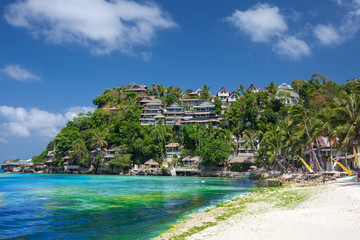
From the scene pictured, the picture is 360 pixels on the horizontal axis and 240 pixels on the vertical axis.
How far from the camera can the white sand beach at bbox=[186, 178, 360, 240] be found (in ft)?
29.4

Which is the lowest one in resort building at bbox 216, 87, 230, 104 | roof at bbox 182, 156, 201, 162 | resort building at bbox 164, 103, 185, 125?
roof at bbox 182, 156, 201, 162

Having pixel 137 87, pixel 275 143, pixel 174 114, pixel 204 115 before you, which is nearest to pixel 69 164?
pixel 174 114

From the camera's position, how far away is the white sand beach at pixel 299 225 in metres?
8.95

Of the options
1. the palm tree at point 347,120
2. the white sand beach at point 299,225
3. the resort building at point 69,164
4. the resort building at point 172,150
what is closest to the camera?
the white sand beach at point 299,225

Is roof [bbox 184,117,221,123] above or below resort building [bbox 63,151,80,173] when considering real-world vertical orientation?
above

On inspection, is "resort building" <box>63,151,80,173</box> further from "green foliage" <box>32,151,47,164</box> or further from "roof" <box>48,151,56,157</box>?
"green foliage" <box>32,151,47,164</box>

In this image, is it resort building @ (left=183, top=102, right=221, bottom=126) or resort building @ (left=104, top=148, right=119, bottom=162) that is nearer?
resort building @ (left=104, top=148, right=119, bottom=162)

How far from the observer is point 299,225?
33.7 ft

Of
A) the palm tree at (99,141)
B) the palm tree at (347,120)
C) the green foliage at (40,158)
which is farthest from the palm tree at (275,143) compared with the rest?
the green foliage at (40,158)

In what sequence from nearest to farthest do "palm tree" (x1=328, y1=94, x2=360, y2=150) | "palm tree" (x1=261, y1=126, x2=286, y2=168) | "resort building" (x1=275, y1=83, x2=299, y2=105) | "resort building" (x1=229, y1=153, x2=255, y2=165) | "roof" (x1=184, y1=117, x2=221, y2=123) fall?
1. "palm tree" (x1=328, y1=94, x2=360, y2=150)
2. "palm tree" (x1=261, y1=126, x2=286, y2=168)
3. "resort building" (x1=229, y1=153, x2=255, y2=165)
4. "resort building" (x1=275, y1=83, x2=299, y2=105)
5. "roof" (x1=184, y1=117, x2=221, y2=123)

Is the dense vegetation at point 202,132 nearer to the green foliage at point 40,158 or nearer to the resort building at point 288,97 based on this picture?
the green foliage at point 40,158

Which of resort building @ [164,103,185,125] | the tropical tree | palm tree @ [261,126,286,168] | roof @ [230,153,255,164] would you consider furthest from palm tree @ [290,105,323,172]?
the tropical tree

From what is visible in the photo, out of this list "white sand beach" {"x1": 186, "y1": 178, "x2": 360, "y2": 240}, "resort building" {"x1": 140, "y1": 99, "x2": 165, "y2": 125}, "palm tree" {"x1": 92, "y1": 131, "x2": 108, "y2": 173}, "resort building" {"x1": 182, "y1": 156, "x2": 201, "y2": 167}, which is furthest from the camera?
"resort building" {"x1": 140, "y1": 99, "x2": 165, "y2": 125}

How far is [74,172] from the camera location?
81.9 metres
